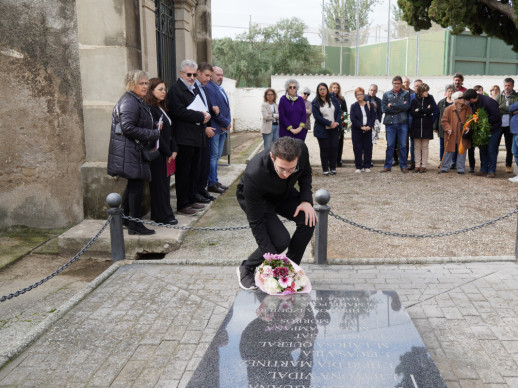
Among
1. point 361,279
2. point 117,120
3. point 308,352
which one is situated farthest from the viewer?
point 117,120

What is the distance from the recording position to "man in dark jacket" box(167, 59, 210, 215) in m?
7.19

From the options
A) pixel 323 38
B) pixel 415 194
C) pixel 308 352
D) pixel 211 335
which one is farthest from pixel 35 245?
pixel 323 38

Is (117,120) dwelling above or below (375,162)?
above

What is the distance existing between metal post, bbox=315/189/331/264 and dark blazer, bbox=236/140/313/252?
2.28ft

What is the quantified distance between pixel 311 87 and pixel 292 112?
17.5 m

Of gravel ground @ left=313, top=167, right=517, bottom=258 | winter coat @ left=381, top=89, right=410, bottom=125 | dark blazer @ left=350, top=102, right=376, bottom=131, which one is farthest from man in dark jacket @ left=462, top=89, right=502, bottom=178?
dark blazer @ left=350, top=102, right=376, bottom=131

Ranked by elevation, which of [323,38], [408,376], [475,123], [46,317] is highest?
[323,38]

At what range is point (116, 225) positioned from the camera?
5484 millimetres

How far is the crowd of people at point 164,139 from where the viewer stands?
19.4 ft

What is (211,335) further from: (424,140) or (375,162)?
(375,162)

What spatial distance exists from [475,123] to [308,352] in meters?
8.78

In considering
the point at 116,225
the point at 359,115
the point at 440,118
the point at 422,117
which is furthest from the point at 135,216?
the point at 440,118

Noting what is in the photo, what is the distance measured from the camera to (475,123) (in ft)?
35.1

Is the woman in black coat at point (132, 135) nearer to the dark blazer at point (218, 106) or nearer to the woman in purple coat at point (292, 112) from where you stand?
the dark blazer at point (218, 106)
